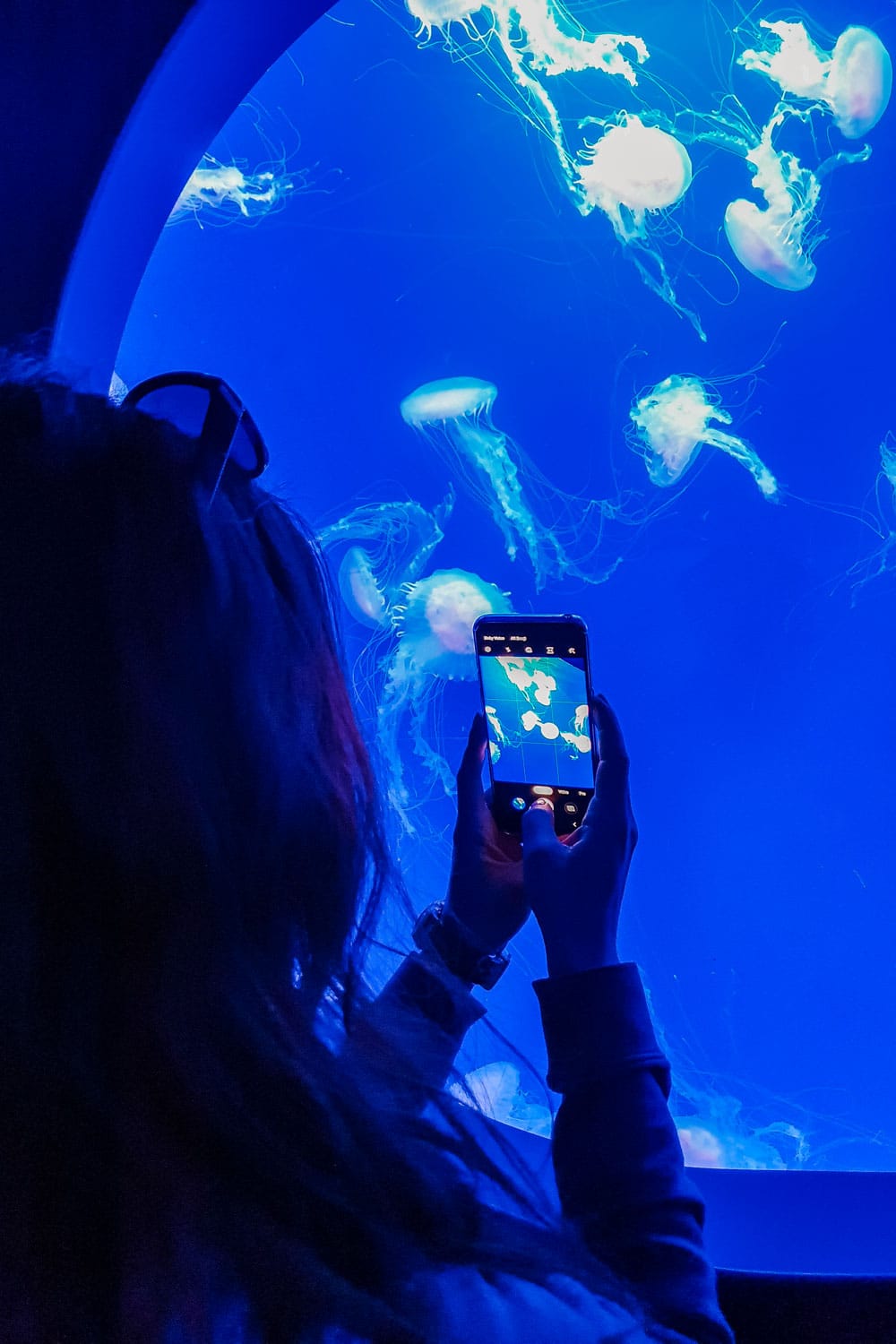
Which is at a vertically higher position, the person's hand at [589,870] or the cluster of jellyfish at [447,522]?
the cluster of jellyfish at [447,522]

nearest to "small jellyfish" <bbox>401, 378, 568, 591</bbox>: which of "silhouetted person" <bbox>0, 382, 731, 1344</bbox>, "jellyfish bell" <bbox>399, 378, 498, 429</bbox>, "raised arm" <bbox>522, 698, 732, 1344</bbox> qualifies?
"jellyfish bell" <bbox>399, 378, 498, 429</bbox>

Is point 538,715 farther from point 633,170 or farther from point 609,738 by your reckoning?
point 633,170

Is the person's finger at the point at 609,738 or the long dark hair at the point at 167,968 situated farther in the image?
the person's finger at the point at 609,738

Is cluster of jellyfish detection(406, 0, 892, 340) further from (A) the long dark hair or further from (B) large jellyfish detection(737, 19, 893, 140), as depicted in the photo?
(A) the long dark hair

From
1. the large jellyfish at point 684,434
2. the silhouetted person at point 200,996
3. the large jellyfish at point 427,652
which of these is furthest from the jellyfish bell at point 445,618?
the silhouetted person at point 200,996

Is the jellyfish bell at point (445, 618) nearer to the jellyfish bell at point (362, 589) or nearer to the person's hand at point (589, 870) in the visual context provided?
the jellyfish bell at point (362, 589)

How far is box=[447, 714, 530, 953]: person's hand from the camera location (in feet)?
2.82

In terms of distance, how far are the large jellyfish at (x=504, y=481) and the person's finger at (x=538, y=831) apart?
1119 mm

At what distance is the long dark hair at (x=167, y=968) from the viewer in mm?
414

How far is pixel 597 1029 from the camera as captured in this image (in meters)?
0.65

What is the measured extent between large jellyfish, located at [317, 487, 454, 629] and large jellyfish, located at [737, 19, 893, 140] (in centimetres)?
98

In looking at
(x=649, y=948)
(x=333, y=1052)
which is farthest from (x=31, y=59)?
(x=649, y=948)

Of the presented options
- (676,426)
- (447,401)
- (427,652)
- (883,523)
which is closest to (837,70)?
(676,426)

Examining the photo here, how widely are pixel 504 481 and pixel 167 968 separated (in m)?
1.60
